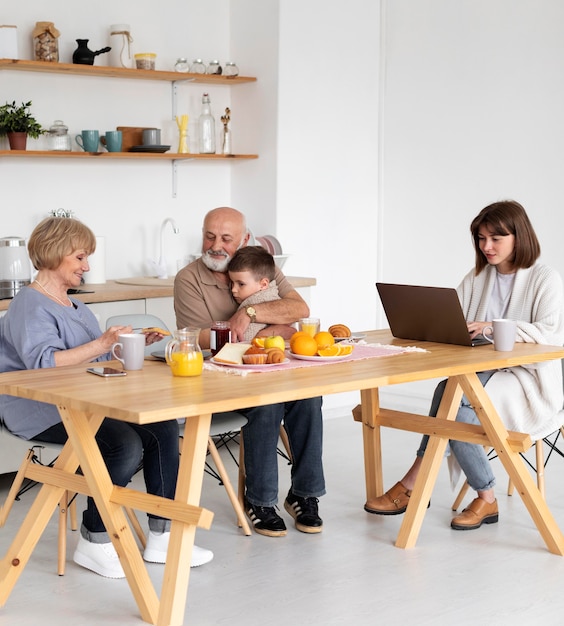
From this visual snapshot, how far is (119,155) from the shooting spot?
502cm

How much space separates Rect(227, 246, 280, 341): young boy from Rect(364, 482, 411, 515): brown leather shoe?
2.64 feet

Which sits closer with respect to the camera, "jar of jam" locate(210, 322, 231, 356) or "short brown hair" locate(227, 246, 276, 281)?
"jar of jam" locate(210, 322, 231, 356)

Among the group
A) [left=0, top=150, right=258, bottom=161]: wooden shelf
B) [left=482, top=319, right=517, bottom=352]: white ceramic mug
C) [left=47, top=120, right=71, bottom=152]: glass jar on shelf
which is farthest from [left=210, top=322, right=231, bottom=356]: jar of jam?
Answer: [left=47, top=120, right=71, bottom=152]: glass jar on shelf

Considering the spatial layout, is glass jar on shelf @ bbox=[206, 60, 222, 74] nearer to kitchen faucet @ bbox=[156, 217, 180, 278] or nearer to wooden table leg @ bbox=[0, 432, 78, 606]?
kitchen faucet @ bbox=[156, 217, 180, 278]

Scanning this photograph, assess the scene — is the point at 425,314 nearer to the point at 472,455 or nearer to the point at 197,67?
the point at 472,455

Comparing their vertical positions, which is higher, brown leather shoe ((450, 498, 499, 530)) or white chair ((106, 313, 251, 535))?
white chair ((106, 313, 251, 535))

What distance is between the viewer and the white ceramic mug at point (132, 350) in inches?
115

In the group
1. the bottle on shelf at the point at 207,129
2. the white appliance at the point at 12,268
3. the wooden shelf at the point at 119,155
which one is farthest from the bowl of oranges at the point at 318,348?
the bottle on shelf at the point at 207,129

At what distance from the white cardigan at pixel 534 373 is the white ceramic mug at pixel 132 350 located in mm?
1305

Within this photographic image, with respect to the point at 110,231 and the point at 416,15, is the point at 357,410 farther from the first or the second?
the point at 416,15

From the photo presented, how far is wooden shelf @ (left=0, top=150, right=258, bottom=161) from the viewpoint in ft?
15.5

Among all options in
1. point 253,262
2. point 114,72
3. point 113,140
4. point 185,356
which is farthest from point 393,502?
point 114,72

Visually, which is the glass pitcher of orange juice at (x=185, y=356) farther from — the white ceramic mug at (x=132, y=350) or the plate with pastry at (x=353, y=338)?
the plate with pastry at (x=353, y=338)

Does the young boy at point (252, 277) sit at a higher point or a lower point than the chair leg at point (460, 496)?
higher
